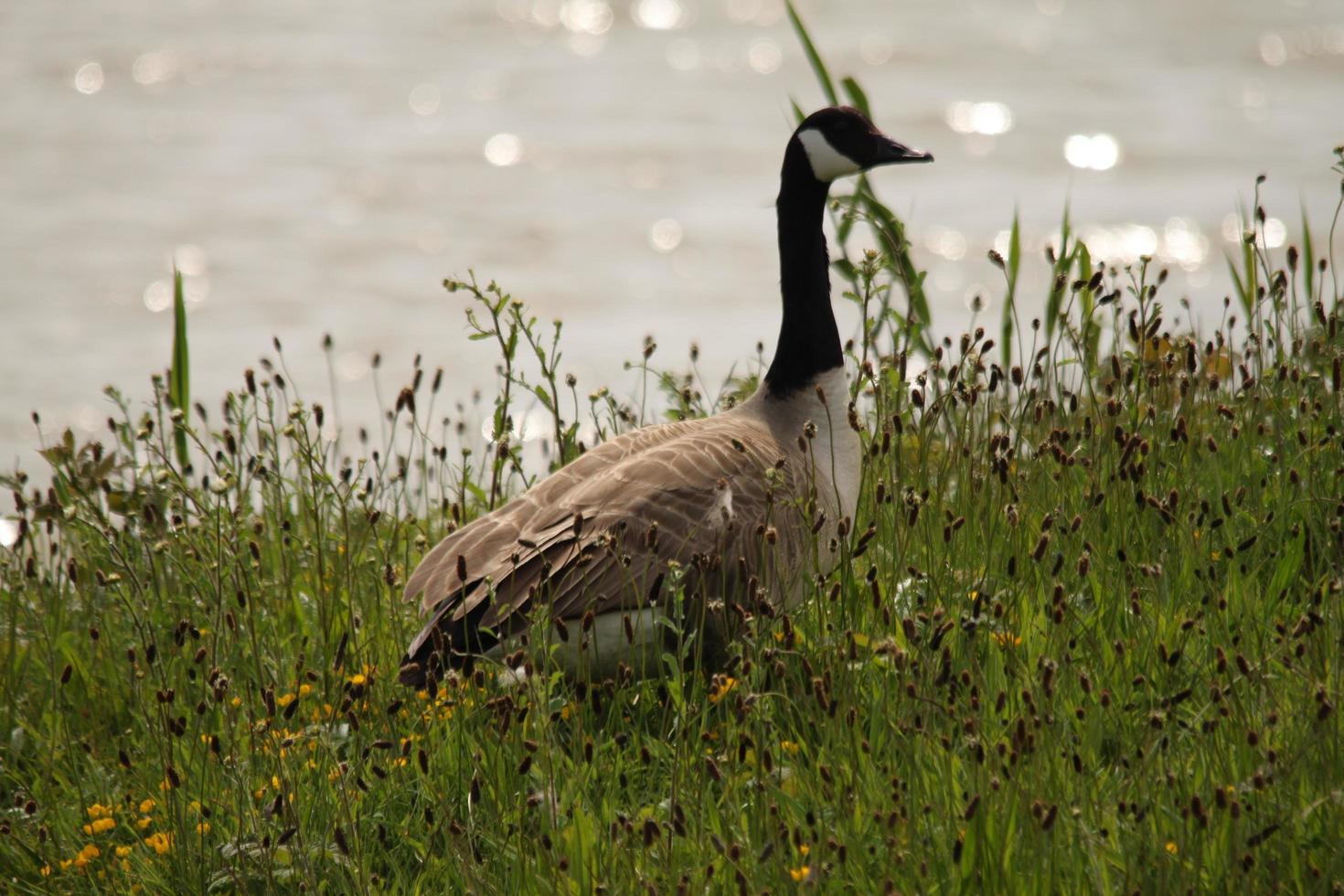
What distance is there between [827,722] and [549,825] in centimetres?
65

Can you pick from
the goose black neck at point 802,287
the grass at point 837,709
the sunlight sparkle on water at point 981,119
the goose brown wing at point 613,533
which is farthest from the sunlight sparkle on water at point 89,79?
the goose brown wing at point 613,533

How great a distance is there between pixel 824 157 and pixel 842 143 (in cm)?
9

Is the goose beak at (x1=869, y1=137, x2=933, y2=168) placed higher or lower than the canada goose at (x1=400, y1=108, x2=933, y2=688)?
higher

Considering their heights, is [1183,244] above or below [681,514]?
above

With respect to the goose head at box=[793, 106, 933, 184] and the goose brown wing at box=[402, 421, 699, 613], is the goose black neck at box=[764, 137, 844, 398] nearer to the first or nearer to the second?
the goose head at box=[793, 106, 933, 184]

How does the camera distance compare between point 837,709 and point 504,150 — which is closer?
point 837,709

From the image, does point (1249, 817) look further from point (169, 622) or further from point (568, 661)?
point (169, 622)

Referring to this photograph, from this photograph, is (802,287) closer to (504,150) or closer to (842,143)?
(842,143)

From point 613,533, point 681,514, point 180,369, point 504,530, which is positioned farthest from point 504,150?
point 613,533

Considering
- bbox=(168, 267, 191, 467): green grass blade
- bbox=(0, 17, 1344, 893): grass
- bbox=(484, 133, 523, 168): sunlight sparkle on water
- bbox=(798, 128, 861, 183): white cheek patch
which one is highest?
bbox=(484, 133, 523, 168): sunlight sparkle on water

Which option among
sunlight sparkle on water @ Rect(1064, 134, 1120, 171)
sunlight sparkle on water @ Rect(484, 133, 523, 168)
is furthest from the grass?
sunlight sparkle on water @ Rect(484, 133, 523, 168)

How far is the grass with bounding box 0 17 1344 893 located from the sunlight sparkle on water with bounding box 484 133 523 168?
1324 centimetres

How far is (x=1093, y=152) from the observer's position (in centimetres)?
1741

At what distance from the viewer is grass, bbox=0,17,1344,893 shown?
10.7 feet
